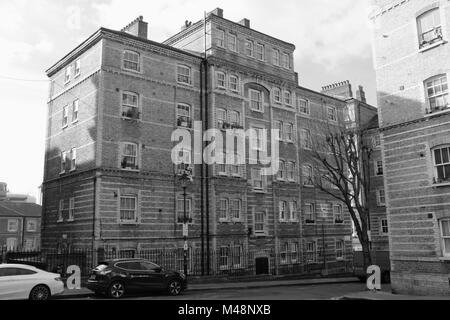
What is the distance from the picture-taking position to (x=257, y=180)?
124 ft

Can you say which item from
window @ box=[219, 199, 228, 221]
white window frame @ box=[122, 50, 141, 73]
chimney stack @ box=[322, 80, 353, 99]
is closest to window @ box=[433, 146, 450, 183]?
window @ box=[219, 199, 228, 221]

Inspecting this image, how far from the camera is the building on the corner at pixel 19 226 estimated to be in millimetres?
66312

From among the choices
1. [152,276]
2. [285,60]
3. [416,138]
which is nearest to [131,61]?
[285,60]

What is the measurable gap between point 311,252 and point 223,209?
37.2ft

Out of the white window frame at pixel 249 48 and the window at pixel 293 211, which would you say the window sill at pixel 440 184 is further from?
the white window frame at pixel 249 48

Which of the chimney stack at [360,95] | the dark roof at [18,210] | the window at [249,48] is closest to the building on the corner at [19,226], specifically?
the dark roof at [18,210]

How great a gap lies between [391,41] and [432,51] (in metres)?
2.55

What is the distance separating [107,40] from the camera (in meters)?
30.2

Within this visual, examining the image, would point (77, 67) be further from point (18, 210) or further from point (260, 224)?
point (18, 210)

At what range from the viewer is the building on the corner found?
66.3 meters

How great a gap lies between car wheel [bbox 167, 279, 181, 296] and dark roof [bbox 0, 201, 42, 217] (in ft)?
180

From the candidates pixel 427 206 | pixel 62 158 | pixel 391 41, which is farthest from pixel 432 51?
pixel 62 158

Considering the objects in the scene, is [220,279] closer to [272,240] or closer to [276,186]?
[272,240]

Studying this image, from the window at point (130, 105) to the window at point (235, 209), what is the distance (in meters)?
10.1
